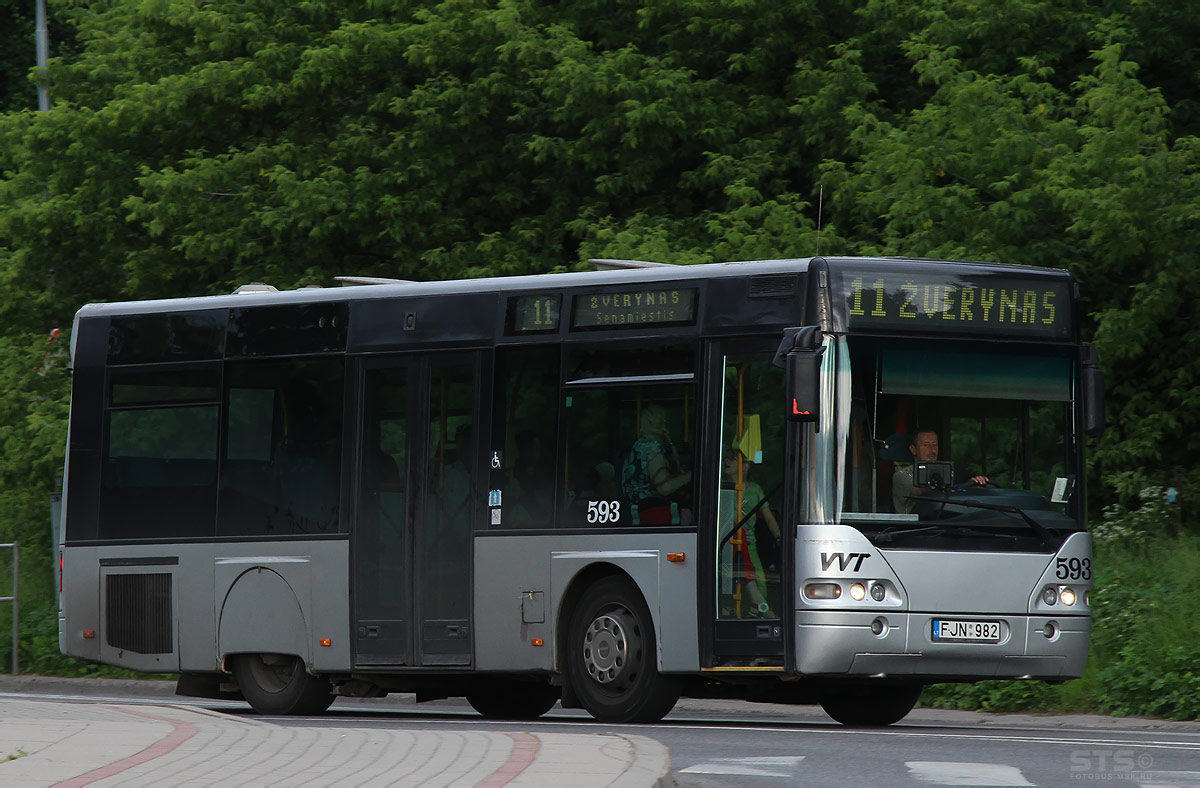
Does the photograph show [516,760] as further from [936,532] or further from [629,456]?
[629,456]

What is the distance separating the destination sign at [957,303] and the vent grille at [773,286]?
0.33m

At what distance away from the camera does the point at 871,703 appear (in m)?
14.3

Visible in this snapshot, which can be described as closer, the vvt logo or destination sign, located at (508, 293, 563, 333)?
the vvt logo

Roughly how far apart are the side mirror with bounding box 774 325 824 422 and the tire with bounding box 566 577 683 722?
1.91 meters

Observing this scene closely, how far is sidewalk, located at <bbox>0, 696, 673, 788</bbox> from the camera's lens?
337 inches

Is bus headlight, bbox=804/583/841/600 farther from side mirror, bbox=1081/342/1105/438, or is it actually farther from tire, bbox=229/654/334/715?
tire, bbox=229/654/334/715

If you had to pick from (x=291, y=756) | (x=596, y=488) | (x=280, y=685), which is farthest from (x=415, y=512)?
(x=291, y=756)

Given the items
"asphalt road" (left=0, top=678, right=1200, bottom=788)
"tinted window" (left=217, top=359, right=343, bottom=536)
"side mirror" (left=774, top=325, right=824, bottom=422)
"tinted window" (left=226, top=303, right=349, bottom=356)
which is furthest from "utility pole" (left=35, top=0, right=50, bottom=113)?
"side mirror" (left=774, top=325, right=824, bottom=422)

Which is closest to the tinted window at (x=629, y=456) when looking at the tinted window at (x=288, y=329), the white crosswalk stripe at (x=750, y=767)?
the tinted window at (x=288, y=329)

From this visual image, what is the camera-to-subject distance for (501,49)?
895 inches

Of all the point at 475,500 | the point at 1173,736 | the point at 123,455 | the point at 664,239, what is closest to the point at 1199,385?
the point at 664,239

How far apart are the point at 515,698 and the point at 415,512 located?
1898 mm

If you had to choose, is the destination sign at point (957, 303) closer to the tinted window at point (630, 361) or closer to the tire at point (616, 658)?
the tinted window at point (630, 361)

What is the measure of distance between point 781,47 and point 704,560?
11.5 meters
